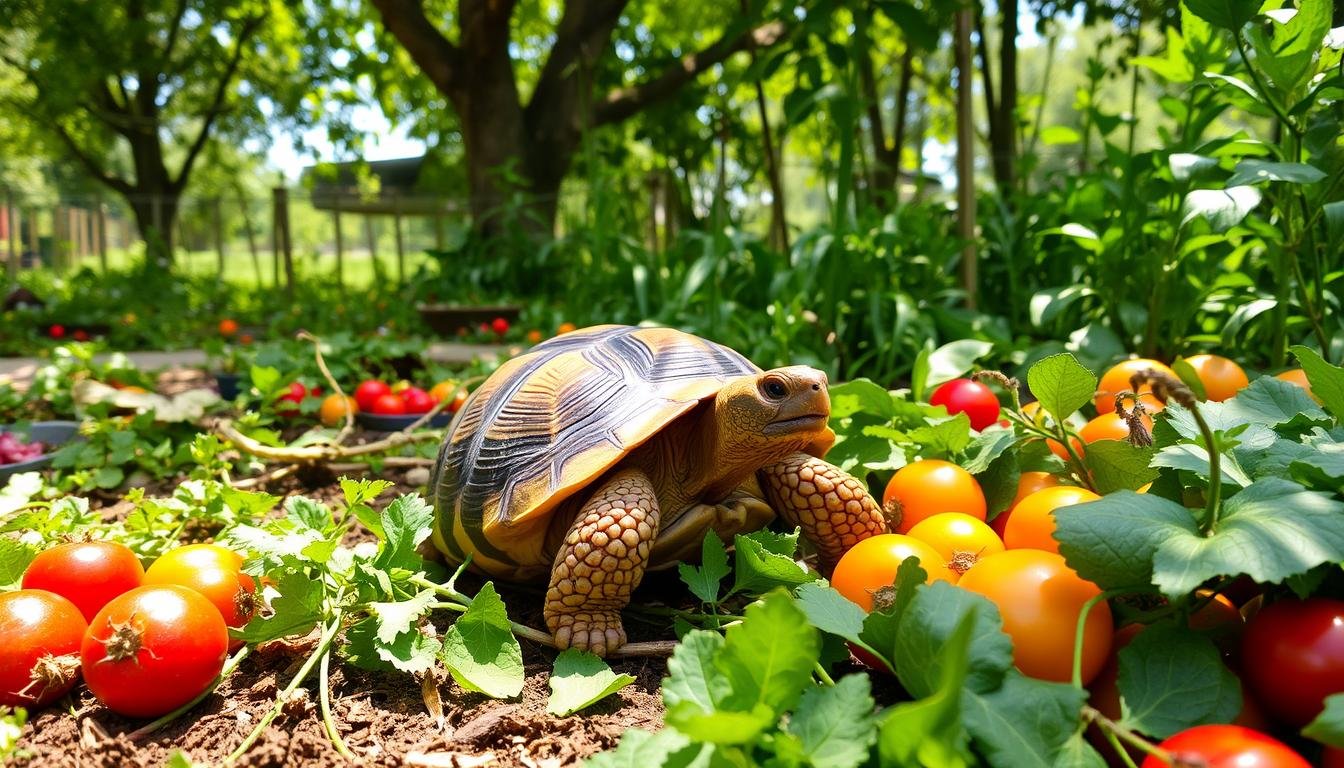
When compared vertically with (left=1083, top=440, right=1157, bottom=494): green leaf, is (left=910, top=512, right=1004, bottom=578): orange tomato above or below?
below

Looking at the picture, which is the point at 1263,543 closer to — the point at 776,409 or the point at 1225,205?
the point at 776,409

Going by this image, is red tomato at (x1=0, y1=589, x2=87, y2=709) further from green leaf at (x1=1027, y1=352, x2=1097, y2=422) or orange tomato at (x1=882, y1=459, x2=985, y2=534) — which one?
green leaf at (x1=1027, y1=352, x2=1097, y2=422)

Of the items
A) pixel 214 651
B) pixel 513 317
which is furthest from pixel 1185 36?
pixel 513 317

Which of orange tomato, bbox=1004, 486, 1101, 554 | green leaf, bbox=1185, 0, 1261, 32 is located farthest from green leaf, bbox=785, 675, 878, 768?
green leaf, bbox=1185, 0, 1261, 32

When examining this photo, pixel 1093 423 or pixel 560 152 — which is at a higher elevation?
pixel 560 152

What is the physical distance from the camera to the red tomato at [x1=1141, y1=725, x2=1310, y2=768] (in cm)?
87

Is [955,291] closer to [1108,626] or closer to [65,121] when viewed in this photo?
[1108,626]

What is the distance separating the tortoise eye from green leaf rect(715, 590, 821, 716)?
26.7 inches

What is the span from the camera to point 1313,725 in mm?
806

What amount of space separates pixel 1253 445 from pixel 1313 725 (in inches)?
21.8

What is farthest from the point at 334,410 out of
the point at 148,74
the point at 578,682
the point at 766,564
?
the point at 148,74

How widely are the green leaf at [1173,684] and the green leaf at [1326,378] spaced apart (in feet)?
1.61

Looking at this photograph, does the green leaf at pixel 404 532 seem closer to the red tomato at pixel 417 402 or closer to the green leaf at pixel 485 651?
the green leaf at pixel 485 651

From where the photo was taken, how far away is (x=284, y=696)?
4.49 ft
